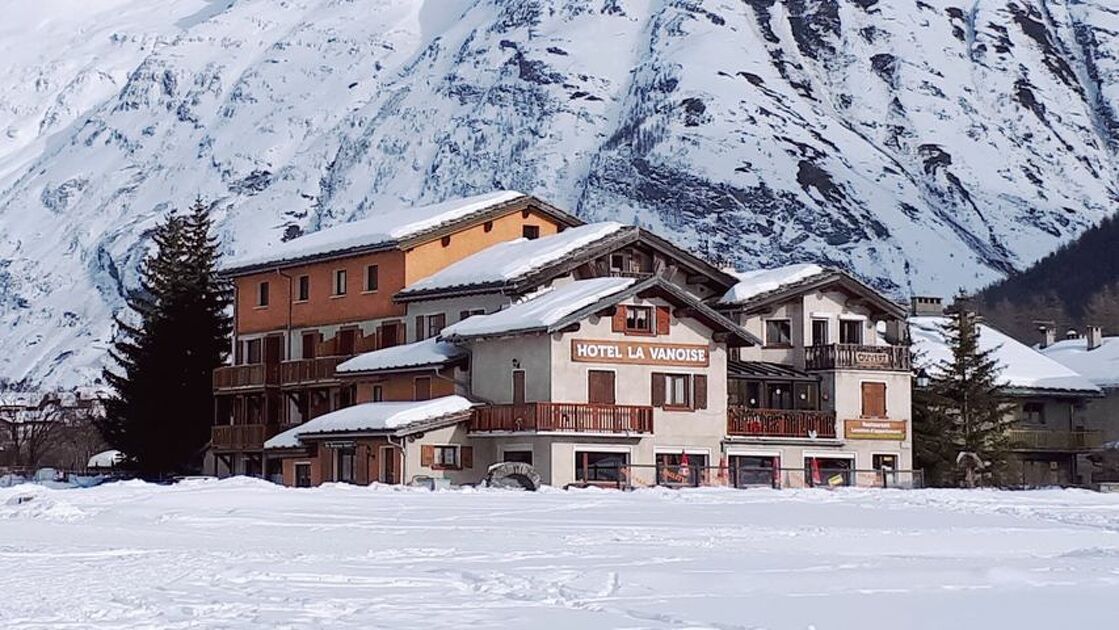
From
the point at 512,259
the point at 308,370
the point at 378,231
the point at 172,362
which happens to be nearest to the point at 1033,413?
the point at 512,259

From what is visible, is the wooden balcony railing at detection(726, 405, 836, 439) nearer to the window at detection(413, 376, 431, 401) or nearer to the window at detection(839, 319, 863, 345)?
the window at detection(839, 319, 863, 345)

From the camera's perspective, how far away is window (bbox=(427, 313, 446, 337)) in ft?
228

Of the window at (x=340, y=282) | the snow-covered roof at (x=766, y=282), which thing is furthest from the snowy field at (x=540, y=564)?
the window at (x=340, y=282)

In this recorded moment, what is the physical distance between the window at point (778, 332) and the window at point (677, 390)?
7.25 meters

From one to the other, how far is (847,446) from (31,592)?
51371 millimetres

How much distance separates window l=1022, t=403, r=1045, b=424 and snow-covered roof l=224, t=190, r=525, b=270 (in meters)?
25.7

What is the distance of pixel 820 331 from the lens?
7231 centimetres

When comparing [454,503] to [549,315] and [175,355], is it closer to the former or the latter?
[549,315]

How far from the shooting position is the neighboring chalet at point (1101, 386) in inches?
3401

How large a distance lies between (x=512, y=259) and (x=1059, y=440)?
29.8m

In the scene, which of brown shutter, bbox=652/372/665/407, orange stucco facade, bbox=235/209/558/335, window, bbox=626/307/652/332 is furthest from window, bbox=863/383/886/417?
orange stucco facade, bbox=235/209/558/335

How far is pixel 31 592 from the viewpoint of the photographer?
814 inches

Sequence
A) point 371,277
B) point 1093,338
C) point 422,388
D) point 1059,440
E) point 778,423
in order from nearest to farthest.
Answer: point 422,388 → point 778,423 → point 371,277 → point 1059,440 → point 1093,338

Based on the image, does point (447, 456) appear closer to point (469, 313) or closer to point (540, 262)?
A: point (469, 313)
